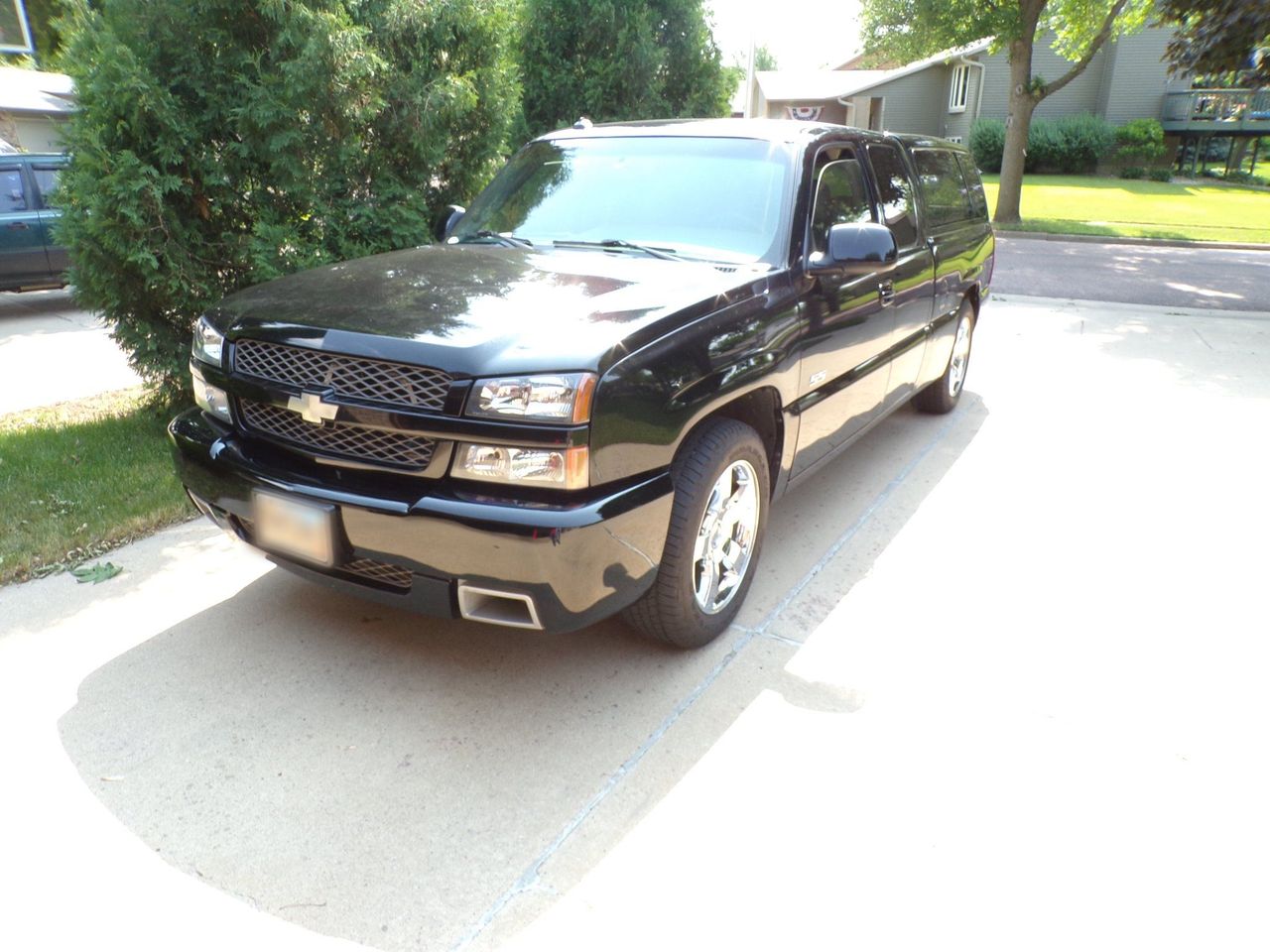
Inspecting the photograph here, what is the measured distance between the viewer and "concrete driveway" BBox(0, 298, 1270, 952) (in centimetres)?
227

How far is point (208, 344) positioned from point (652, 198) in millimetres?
1866

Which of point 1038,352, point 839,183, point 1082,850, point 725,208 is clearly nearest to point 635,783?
point 1082,850

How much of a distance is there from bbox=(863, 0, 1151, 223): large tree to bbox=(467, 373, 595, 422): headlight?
57.4 feet

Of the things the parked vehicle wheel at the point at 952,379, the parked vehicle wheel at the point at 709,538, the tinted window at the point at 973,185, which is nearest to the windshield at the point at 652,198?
the parked vehicle wheel at the point at 709,538

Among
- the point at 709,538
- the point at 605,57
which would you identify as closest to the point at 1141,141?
the point at 605,57

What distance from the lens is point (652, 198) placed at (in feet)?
13.0

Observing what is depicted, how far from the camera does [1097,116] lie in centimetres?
3347

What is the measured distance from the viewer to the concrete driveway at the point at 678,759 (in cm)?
227

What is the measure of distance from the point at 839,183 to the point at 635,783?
283 cm

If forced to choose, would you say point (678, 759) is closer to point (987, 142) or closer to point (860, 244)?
point (860, 244)

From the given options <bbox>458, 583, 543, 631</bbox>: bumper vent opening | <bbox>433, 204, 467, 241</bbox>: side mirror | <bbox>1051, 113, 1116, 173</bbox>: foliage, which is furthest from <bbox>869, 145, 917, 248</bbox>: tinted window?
<bbox>1051, 113, 1116, 173</bbox>: foliage

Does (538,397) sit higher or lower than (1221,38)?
lower

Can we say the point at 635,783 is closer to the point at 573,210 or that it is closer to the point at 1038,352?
the point at 573,210

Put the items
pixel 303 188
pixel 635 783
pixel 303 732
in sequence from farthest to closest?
pixel 303 188
pixel 303 732
pixel 635 783
